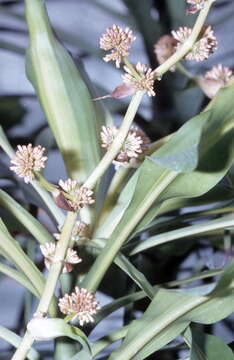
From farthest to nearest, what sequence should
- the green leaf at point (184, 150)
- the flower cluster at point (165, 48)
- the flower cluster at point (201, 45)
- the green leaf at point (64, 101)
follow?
1. the flower cluster at point (165, 48)
2. the green leaf at point (64, 101)
3. the flower cluster at point (201, 45)
4. the green leaf at point (184, 150)

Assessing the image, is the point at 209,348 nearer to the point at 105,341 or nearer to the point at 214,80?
the point at 105,341

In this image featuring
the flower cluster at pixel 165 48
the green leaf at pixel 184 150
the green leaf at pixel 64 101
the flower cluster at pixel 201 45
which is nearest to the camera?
the green leaf at pixel 184 150

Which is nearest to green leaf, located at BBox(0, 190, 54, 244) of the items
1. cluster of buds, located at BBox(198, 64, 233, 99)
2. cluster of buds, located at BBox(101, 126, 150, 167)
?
cluster of buds, located at BBox(101, 126, 150, 167)

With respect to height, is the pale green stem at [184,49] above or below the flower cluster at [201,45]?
below

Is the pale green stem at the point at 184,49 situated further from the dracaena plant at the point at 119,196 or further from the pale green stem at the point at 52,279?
the pale green stem at the point at 52,279

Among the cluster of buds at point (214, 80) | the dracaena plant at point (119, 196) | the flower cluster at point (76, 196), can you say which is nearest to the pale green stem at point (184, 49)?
the dracaena plant at point (119, 196)

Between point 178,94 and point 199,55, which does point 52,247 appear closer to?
point 199,55
